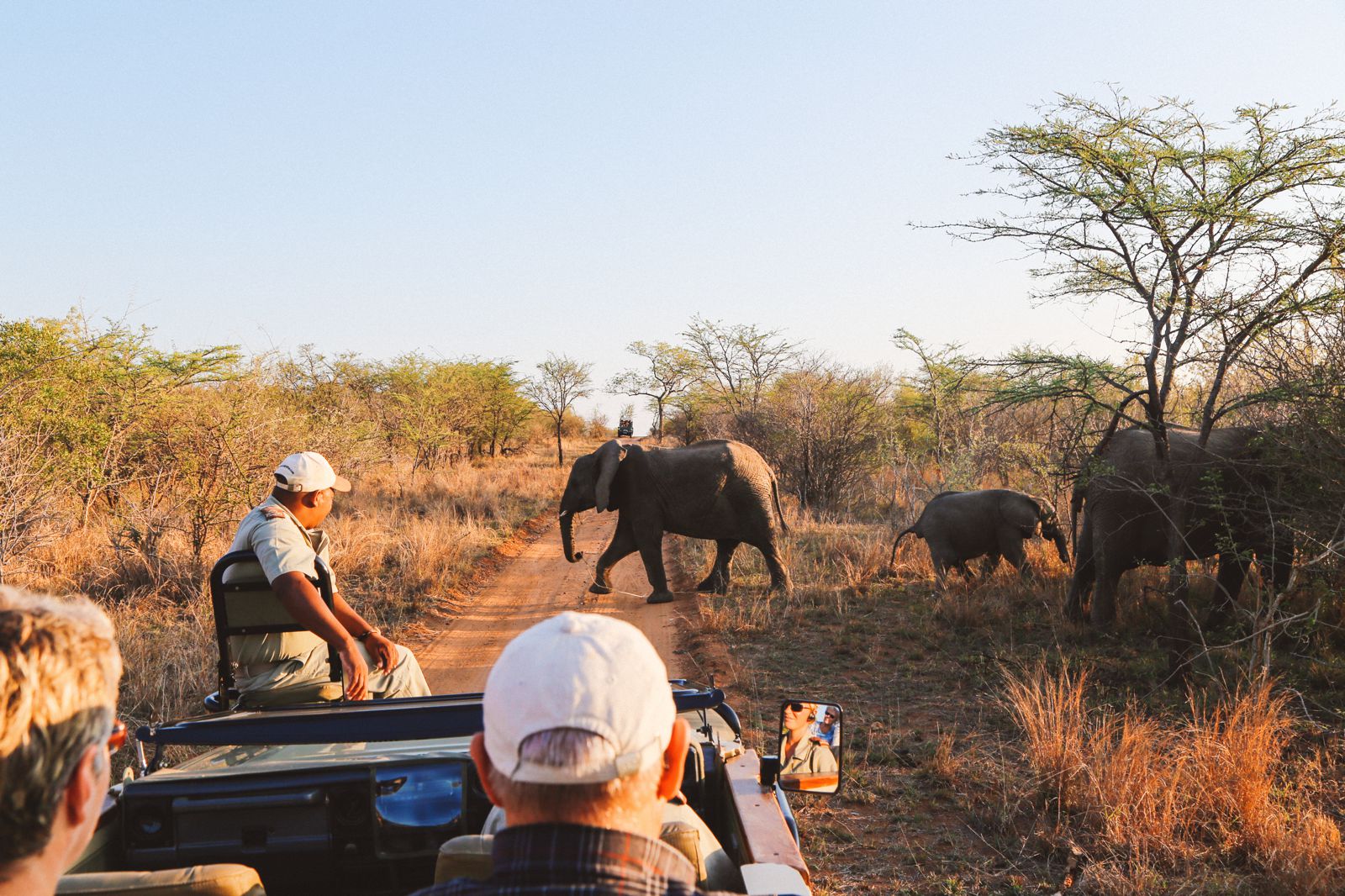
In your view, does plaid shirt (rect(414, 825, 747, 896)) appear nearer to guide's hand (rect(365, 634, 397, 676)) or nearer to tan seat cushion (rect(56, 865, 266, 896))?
tan seat cushion (rect(56, 865, 266, 896))

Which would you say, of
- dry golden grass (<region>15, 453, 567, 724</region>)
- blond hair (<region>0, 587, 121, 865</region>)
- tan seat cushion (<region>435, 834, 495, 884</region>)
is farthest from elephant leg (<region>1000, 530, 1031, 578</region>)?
blond hair (<region>0, 587, 121, 865</region>)

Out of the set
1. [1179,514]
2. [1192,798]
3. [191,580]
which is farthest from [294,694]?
[191,580]

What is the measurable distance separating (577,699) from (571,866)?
8.5 inches

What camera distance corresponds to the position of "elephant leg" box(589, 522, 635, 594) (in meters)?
11.1

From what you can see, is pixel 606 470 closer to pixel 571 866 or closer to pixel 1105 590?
pixel 1105 590

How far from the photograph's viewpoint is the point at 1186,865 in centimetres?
406

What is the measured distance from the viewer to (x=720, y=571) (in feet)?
38.1

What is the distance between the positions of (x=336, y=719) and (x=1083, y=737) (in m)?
4.75

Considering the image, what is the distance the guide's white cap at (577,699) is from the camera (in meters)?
1.27

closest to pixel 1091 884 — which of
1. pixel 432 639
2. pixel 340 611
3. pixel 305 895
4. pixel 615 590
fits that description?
pixel 305 895

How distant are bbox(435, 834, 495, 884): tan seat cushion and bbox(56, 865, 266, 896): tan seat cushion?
392mm

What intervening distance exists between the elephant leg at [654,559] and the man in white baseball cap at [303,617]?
6.29m

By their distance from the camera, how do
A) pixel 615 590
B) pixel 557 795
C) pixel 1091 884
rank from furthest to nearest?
pixel 615 590
pixel 1091 884
pixel 557 795

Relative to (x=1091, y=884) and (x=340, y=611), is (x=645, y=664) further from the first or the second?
(x=1091, y=884)
